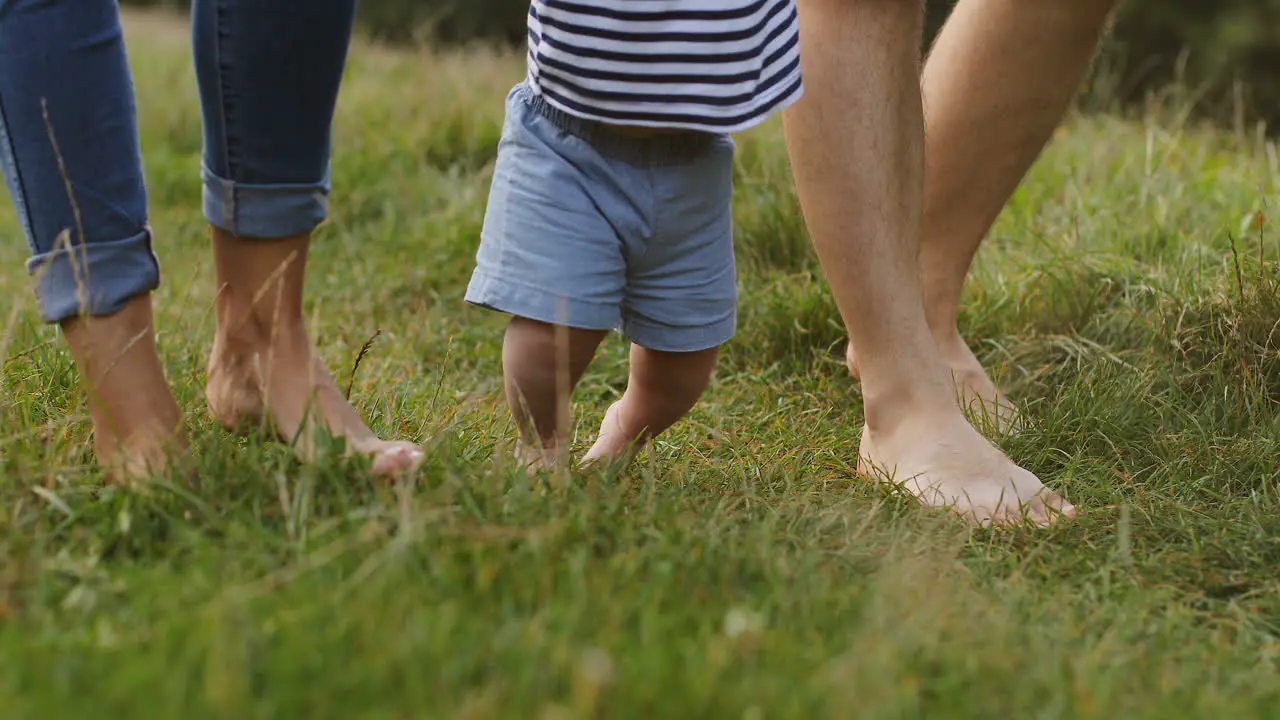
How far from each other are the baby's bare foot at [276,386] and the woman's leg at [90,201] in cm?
20

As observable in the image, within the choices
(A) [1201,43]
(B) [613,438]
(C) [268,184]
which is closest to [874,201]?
(B) [613,438]

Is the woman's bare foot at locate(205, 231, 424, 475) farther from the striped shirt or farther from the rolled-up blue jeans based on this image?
the striped shirt

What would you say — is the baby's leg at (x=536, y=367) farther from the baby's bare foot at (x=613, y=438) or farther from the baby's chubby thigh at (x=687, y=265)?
the baby's bare foot at (x=613, y=438)

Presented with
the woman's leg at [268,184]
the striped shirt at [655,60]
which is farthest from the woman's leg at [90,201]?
the striped shirt at [655,60]

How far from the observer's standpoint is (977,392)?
245 cm

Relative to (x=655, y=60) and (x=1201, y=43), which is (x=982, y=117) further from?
(x=1201, y=43)

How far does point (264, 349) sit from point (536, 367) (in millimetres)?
424

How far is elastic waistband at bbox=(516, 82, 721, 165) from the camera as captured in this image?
1953 millimetres

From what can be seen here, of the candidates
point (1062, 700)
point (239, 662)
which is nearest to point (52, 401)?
point (239, 662)

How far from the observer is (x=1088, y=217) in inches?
134

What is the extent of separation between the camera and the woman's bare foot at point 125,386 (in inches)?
66.4

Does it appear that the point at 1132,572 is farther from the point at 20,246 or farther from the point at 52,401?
the point at 20,246

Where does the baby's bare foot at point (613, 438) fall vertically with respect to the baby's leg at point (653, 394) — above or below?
below

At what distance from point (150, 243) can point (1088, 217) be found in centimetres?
247
